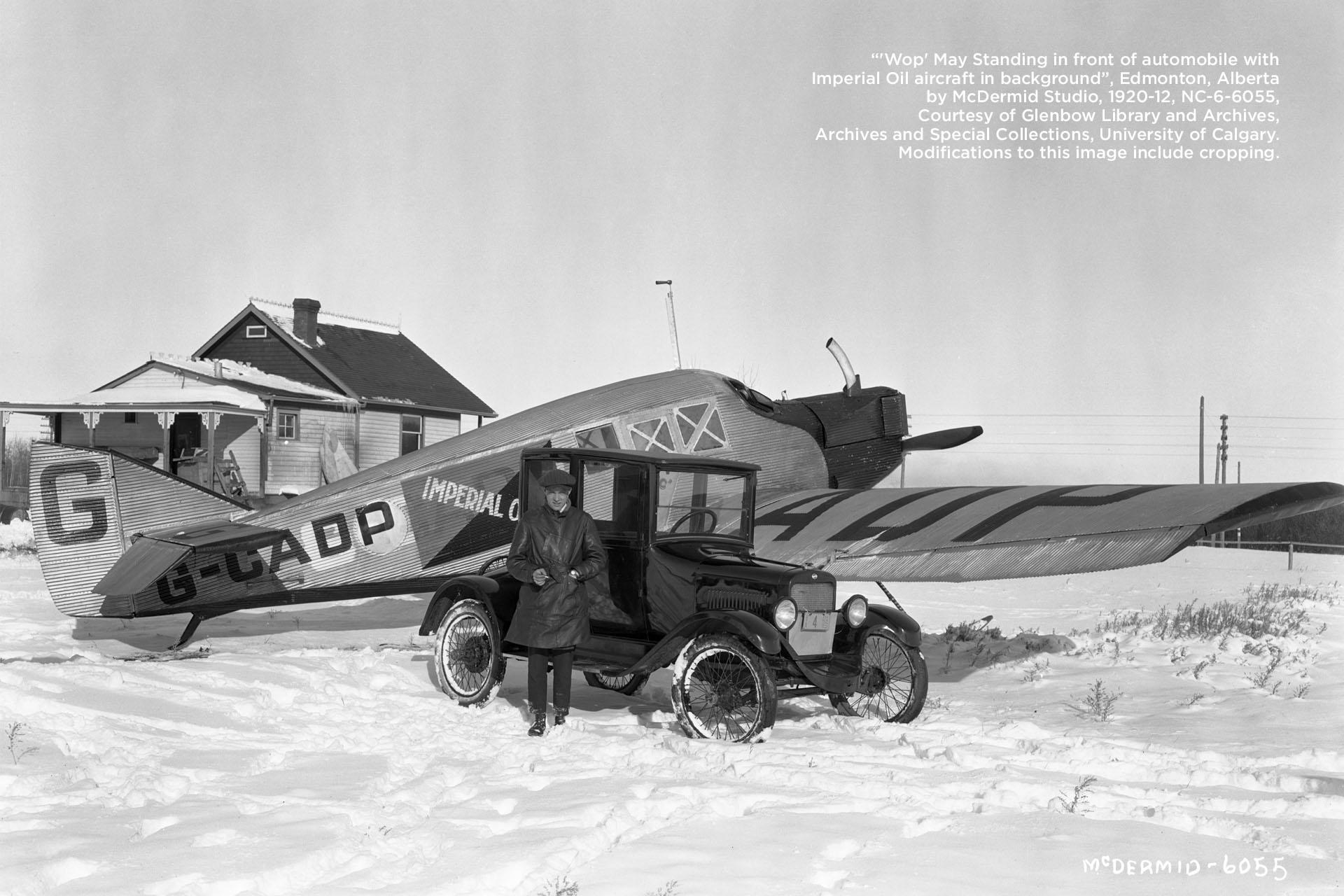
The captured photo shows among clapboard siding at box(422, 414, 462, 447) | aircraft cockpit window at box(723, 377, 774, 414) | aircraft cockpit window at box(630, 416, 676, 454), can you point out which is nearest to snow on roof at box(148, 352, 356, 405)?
clapboard siding at box(422, 414, 462, 447)

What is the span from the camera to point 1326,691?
8.36 meters

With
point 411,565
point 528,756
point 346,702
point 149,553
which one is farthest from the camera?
point 411,565

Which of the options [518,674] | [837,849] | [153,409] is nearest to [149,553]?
[518,674]

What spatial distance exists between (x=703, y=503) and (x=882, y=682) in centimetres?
173

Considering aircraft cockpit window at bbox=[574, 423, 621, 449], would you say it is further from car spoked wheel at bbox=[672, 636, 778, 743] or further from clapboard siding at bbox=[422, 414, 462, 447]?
clapboard siding at bbox=[422, 414, 462, 447]

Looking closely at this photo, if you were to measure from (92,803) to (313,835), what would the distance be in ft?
3.86

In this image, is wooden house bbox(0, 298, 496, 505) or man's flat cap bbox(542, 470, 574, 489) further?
wooden house bbox(0, 298, 496, 505)

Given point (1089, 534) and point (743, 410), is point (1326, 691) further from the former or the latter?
point (743, 410)

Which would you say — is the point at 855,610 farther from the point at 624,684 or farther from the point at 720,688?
the point at 624,684

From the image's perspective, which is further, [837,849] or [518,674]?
[518,674]

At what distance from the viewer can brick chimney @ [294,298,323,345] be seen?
36.7 m

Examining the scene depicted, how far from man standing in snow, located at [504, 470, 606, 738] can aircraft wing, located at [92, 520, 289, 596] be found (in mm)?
3174

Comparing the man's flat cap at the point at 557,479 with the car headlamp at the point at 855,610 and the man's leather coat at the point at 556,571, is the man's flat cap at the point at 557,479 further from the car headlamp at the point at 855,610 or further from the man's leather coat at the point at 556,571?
the car headlamp at the point at 855,610

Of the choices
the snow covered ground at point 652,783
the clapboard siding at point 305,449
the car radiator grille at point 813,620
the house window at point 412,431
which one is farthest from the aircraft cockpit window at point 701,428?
the house window at point 412,431
